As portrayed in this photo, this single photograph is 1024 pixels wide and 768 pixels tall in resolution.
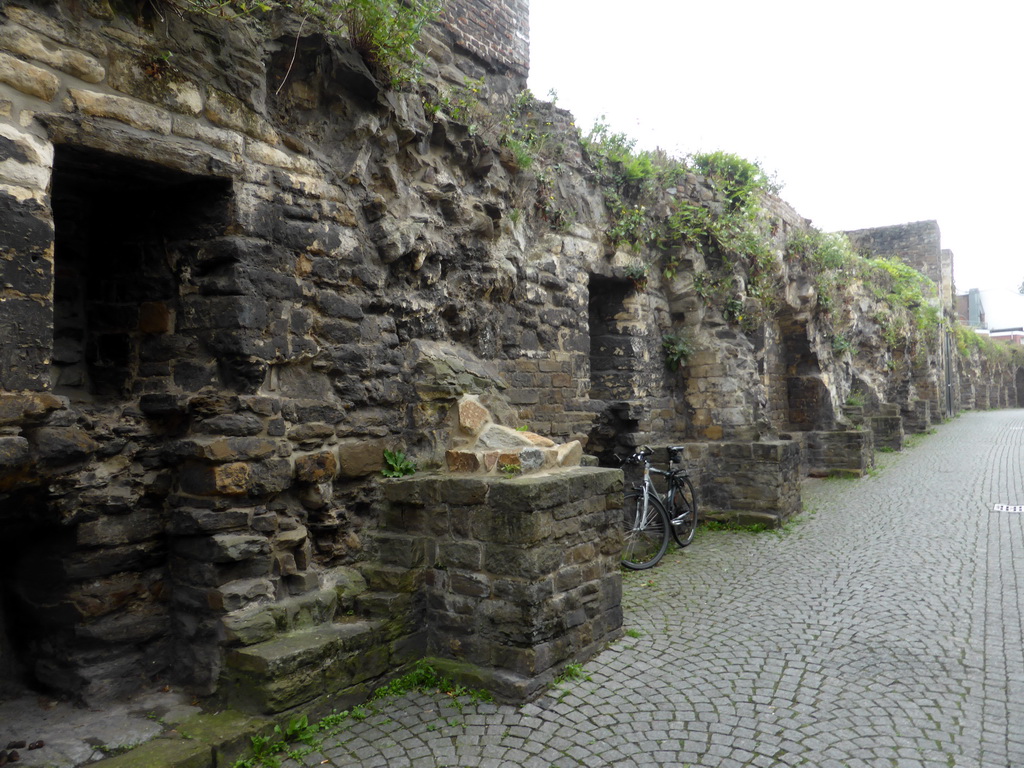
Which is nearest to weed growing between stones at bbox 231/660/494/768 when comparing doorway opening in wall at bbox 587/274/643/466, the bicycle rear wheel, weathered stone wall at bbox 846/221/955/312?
the bicycle rear wheel

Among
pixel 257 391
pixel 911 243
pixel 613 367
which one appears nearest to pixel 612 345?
pixel 613 367

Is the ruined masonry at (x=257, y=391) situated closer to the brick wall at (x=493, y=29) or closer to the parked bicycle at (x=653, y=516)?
the brick wall at (x=493, y=29)

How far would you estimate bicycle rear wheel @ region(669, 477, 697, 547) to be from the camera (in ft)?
24.9

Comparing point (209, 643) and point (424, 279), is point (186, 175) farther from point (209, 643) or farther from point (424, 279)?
point (209, 643)

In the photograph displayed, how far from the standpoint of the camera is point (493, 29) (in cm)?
632

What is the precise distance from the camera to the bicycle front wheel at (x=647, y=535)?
6.98 metres

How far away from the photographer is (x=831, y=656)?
4.54 metres

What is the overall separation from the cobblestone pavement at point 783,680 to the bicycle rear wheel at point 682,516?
0.80 feet

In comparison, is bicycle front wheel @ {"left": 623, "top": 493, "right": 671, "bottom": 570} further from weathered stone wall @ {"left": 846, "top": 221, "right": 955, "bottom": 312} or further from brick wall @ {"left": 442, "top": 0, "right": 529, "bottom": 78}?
weathered stone wall @ {"left": 846, "top": 221, "right": 955, "bottom": 312}

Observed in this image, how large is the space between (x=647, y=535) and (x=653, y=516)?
0.67ft

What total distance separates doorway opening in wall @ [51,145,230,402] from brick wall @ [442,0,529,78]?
9.98 ft

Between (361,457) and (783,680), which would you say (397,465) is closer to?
(361,457)

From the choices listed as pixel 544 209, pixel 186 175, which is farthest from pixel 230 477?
pixel 544 209

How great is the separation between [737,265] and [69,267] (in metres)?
7.74
